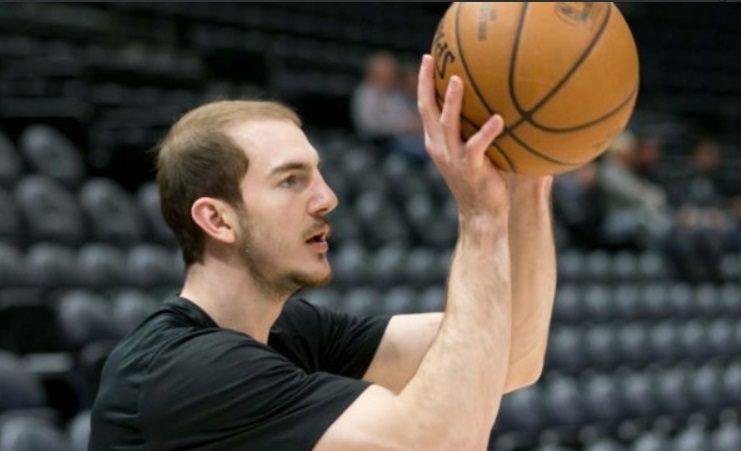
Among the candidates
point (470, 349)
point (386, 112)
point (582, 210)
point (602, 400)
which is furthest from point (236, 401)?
point (386, 112)

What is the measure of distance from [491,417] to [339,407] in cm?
26

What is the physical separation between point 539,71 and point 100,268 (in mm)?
4253

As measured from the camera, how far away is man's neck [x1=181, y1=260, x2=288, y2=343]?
8.07 feet

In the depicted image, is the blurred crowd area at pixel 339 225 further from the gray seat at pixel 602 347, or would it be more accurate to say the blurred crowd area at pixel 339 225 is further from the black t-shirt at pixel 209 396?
the black t-shirt at pixel 209 396

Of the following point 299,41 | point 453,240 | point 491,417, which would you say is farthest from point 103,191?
point 299,41

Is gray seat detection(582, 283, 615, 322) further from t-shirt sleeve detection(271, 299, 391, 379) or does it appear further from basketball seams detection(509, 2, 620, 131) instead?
basketball seams detection(509, 2, 620, 131)

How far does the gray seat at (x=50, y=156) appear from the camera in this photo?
7.09 metres

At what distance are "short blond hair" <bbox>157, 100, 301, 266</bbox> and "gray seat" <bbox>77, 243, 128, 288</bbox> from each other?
3.62m

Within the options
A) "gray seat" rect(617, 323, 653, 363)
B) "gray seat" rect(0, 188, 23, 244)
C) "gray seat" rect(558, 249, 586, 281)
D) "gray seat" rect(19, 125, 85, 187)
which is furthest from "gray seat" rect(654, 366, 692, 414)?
"gray seat" rect(0, 188, 23, 244)

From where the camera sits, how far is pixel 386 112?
9.84 metres

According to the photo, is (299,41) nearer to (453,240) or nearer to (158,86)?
(158,86)

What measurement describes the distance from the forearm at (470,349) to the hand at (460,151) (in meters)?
0.04

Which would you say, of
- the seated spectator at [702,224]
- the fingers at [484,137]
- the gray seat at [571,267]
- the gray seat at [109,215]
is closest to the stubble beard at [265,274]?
the fingers at [484,137]

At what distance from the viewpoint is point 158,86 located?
32.5 ft
